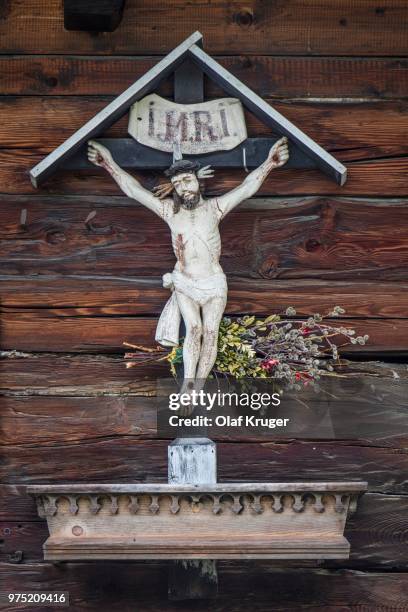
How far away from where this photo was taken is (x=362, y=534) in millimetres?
4578

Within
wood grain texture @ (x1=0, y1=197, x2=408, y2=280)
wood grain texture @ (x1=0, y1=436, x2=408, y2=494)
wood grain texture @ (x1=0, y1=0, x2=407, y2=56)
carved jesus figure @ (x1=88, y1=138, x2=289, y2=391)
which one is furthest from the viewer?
wood grain texture @ (x1=0, y1=0, x2=407, y2=56)

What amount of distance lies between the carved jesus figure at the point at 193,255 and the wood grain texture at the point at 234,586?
0.61 m

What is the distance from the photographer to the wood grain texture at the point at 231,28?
4.84 meters

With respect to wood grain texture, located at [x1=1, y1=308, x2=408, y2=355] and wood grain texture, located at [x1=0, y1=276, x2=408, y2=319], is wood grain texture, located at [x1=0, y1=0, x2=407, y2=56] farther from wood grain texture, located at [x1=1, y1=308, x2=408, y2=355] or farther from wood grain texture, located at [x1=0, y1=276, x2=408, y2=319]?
wood grain texture, located at [x1=1, y1=308, x2=408, y2=355]

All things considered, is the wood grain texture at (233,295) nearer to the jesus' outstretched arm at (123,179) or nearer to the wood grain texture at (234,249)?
the wood grain texture at (234,249)

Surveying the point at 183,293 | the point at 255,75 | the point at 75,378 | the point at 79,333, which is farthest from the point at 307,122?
the point at 75,378

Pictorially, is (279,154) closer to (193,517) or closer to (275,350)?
(275,350)

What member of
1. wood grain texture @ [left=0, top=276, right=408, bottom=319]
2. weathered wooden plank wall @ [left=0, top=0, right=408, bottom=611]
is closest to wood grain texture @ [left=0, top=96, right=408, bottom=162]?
weathered wooden plank wall @ [left=0, top=0, right=408, bottom=611]

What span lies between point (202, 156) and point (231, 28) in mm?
487

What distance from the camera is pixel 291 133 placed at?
457 centimetres

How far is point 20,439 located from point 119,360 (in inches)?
15.9

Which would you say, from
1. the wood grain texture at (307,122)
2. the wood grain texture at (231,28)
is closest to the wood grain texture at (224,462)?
the wood grain texture at (307,122)

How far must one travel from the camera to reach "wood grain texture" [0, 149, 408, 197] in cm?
475

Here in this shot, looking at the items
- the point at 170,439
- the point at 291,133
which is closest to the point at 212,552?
the point at 170,439
